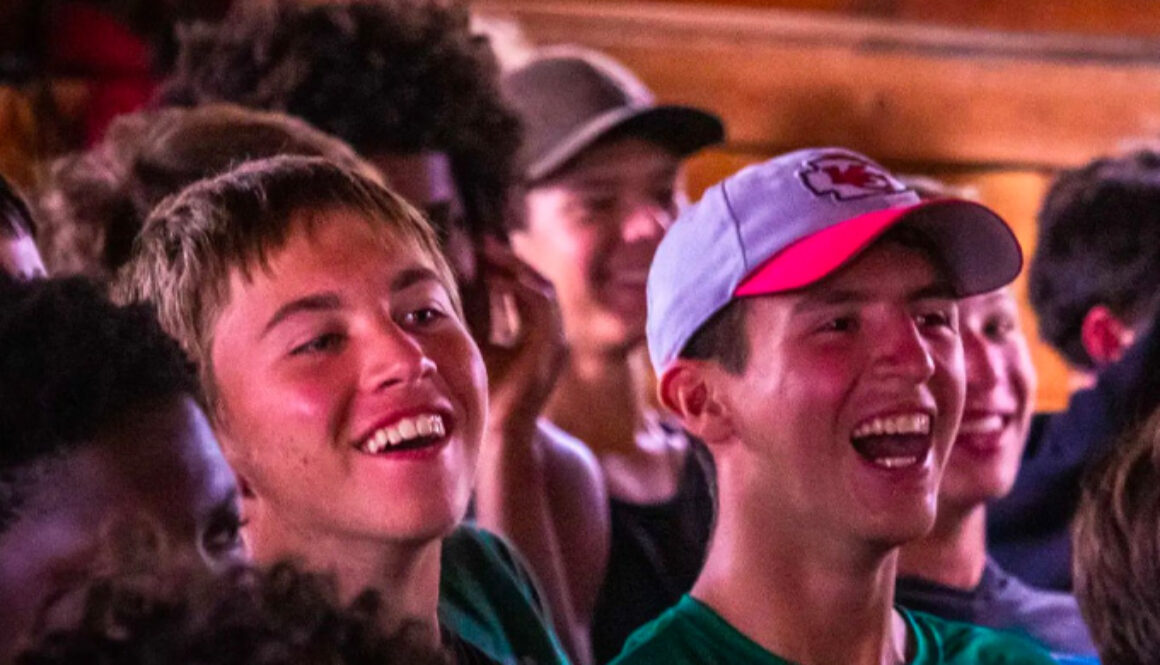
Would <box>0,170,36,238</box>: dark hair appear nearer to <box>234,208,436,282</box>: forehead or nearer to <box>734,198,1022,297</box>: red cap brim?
<box>234,208,436,282</box>: forehead

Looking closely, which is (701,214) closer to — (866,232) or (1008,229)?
(866,232)

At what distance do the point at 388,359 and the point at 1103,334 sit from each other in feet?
6.03

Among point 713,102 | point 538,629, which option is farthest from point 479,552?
point 713,102

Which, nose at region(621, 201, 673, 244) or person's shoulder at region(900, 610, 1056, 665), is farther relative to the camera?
nose at region(621, 201, 673, 244)

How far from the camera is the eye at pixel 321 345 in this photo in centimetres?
148

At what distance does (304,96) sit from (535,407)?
0.59m

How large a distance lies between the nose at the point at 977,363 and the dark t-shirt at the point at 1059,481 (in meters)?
0.32

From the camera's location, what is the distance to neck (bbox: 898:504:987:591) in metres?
2.12

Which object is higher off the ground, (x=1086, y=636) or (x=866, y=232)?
(x=866, y=232)

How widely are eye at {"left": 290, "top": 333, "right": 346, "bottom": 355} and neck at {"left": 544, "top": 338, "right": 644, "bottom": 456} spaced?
3.74 feet

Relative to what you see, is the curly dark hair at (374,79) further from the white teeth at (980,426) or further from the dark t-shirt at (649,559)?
the white teeth at (980,426)

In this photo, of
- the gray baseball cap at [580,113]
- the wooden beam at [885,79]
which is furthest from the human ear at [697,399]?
the wooden beam at [885,79]

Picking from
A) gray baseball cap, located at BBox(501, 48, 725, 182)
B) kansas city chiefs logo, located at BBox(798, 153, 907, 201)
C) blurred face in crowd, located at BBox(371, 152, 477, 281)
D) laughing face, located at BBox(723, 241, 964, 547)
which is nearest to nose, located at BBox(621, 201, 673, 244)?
gray baseball cap, located at BBox(501, 48, 725, 182)

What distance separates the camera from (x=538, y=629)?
5.67 ft
